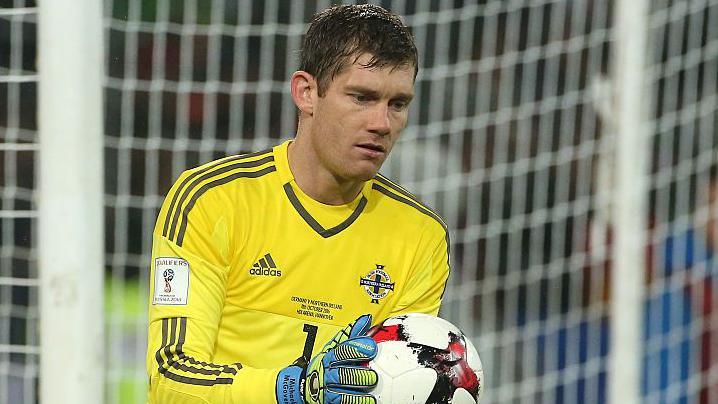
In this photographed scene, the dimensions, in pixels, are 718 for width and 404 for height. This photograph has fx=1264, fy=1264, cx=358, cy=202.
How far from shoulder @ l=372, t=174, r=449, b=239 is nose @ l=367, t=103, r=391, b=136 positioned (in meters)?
0.39

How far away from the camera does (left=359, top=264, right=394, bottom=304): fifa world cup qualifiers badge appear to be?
317 cm

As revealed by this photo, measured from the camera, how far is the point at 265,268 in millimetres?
3072

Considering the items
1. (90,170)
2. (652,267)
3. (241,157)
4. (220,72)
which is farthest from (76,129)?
(652,267)

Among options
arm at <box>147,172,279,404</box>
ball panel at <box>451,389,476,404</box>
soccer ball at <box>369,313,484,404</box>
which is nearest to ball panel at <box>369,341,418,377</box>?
soccer ball at <box>369,313,484,404</box>

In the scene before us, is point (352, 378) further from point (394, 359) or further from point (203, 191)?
point (203, 191)

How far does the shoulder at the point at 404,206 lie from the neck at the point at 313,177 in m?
0.15

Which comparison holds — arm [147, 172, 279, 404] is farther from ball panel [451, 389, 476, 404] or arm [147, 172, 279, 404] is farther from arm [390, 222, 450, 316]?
arm [390, 222, 450, 316]

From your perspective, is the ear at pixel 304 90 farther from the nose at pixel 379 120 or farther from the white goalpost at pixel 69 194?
→ the white goalpost at pixel 69 194

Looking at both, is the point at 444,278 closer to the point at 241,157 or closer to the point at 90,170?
the point at 241,157

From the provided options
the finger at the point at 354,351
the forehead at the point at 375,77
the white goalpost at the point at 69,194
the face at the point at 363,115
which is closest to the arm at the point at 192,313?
the finger at the point at 354,351

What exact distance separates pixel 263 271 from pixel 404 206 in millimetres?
467

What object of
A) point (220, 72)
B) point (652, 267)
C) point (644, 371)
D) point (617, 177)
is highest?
point (220, 72)

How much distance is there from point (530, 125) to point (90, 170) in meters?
2.40

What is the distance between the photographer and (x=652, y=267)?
228 inches
